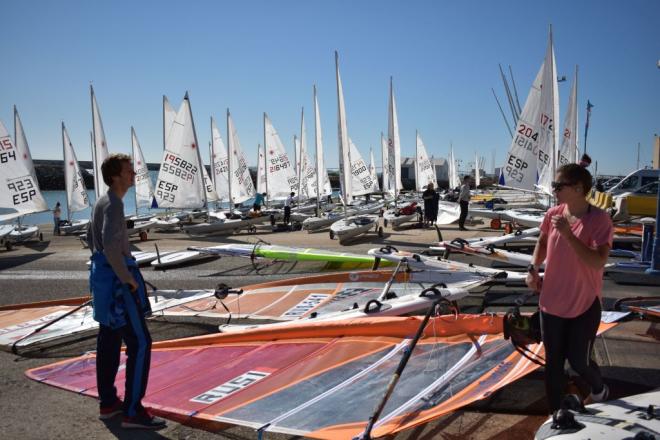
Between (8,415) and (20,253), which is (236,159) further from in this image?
(8,415)

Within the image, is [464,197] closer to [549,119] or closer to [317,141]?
[549,119]

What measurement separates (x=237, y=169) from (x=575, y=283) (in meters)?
25.7

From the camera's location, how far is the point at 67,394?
12.1 feet

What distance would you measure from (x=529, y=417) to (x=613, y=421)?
856mm

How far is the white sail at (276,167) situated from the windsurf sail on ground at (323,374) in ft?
74.0

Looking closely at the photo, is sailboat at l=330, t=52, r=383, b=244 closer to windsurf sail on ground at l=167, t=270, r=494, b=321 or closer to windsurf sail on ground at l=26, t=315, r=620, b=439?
windsurf sail on ground at l=167, t=270, r=494, b=321

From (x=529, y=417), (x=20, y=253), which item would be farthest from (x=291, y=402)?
(x=20, y=253)

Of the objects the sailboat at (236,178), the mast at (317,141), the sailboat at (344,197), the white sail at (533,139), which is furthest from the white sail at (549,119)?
the sailboat at (236,178)

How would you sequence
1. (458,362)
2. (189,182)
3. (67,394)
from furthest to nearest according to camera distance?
(189,182)
(67,394)
(458,362)

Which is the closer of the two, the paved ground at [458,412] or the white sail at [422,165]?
the paved ground at [458,412]

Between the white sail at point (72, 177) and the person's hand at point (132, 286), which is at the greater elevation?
the white sail at point (72, 177)

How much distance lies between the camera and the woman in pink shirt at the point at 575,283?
242 cm

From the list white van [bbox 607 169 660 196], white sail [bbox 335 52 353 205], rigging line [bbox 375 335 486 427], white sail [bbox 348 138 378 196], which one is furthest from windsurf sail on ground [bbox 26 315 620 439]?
white sail [bbox 348 138 378 196]

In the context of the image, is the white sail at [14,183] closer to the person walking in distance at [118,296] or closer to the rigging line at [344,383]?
the person walking in distance at [118,296]
